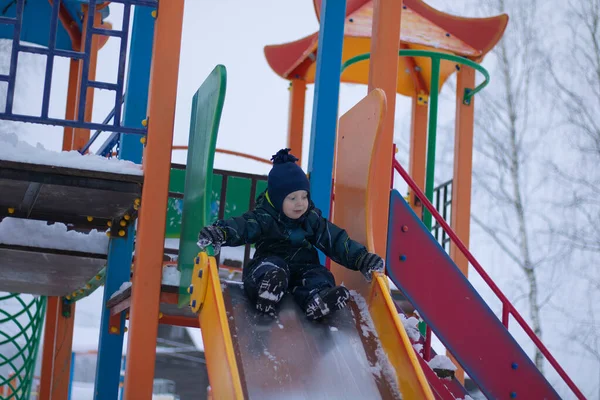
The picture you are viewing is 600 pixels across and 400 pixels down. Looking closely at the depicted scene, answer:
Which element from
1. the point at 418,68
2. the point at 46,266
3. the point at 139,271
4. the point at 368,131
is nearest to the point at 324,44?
the point at 368,131

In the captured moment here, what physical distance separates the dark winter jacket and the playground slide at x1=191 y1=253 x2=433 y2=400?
0.23 meters

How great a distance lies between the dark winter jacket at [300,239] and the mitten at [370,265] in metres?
0.05

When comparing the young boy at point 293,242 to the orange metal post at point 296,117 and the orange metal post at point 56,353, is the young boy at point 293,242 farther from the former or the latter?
the orange metal post at point 296,117

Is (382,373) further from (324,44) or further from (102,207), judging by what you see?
(324,44)

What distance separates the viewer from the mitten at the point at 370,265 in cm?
362

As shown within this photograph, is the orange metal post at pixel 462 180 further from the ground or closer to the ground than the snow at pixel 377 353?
further from the ground

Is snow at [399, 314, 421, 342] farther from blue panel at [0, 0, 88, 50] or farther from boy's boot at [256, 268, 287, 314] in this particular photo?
blue panel at [0, 0, 88, 50]

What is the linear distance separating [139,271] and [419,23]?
16.0 feet

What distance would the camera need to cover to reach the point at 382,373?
327 centimetres

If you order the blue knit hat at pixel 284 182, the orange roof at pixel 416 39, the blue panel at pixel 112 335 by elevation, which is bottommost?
the blue panel at pixel 112 335

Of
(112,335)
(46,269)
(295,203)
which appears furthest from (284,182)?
(46,269)

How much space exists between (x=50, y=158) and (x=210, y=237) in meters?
0.88

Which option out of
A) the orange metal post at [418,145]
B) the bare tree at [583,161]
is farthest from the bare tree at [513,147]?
the orange metal post at [418,145]

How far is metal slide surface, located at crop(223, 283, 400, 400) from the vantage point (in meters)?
3.07
